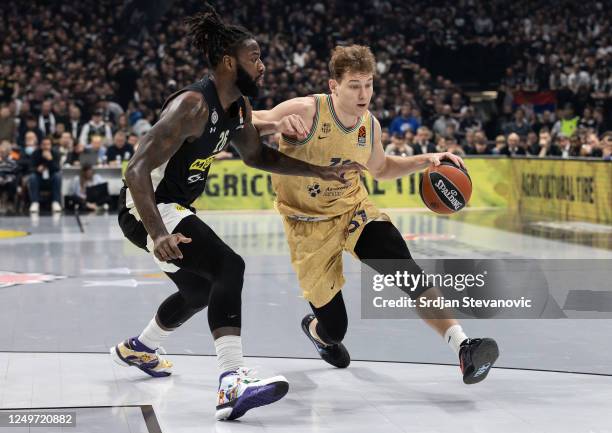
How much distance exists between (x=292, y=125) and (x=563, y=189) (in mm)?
10985

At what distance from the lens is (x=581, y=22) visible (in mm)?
24984

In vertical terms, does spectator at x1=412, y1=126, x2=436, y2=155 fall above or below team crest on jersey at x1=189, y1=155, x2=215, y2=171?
below

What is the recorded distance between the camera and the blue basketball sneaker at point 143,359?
5.17 meters

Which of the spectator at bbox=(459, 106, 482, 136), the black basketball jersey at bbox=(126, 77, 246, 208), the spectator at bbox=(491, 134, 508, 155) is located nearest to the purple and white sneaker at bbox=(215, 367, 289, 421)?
the black basketball jersey at bbox=(126, 77, 246, 208)

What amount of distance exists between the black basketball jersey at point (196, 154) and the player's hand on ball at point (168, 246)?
53 cm

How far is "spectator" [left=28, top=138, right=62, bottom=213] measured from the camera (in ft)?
52.1

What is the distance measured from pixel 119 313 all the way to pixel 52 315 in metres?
0.47

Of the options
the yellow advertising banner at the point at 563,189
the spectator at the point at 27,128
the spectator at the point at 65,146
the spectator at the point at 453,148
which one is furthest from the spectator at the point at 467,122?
the spectator at the point at 27,128

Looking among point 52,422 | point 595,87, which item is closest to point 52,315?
point 52,422

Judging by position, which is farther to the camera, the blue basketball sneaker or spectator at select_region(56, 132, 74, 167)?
spectator at select_region(56, 132, 74, 167)

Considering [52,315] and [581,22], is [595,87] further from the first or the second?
[52,315]

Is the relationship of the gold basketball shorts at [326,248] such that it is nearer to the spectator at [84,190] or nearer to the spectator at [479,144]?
the spectator at [84,190]

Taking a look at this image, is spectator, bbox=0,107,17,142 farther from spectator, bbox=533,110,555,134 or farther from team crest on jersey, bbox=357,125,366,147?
team crest on jersey, bbox=357,125,366,147

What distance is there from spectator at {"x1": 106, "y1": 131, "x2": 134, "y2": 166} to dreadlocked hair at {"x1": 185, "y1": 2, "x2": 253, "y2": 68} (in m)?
11.9
